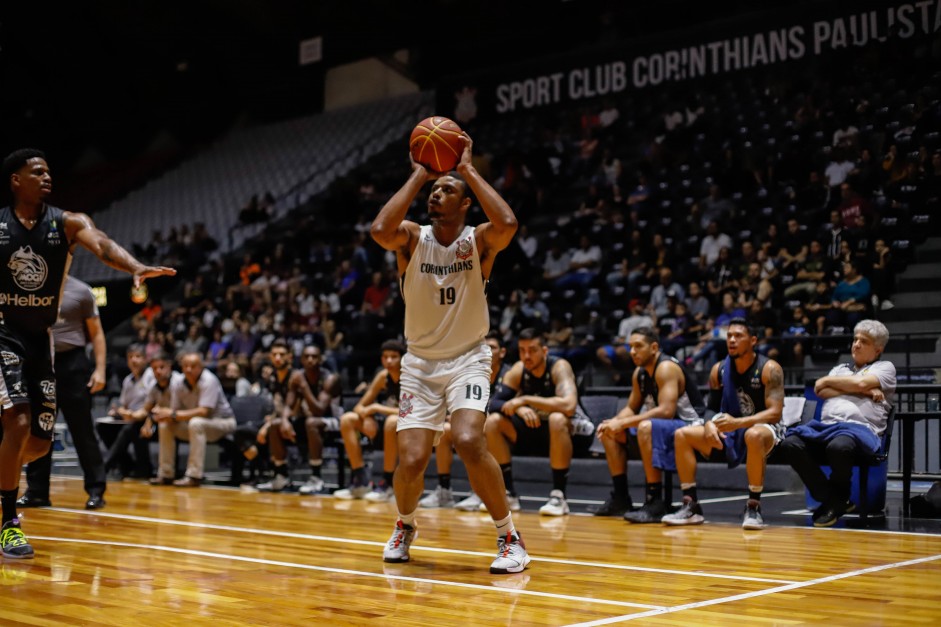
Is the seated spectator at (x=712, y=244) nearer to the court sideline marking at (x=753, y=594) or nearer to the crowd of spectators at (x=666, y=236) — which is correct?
the crowd of spectators at (x=666, y=236)

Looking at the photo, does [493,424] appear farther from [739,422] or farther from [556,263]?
[556,263]

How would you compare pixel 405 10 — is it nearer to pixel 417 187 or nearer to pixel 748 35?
pixel 748 35

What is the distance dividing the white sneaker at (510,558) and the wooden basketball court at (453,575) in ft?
0.23

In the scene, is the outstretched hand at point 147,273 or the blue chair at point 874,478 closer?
the outstretched hand at point 147,273

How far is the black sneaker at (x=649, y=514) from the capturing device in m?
7.26

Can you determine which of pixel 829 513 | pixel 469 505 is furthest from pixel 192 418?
pixel 829 513

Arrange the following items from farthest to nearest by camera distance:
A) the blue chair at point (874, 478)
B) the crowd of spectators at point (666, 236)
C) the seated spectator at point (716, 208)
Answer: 1. the seated spectator at point (716, 208)
2. the crowd of spectators at point (666, 236)
3. the blue chair at point (874, 478)

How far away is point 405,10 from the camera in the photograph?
21875 mm

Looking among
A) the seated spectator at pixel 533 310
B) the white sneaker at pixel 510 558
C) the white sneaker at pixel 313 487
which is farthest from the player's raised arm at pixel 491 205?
the seated spectator at pixel 533 310

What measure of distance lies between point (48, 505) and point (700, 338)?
675 cm

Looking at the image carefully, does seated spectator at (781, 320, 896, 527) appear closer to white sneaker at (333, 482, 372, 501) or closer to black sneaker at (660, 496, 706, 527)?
black sneaker at (660, 496, 706, 527)

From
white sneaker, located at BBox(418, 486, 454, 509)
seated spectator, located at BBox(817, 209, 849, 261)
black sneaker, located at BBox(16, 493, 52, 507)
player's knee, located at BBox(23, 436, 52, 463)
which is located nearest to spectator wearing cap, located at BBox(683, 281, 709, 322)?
seated spectator, located at BBox(817, 209, 849, 261)

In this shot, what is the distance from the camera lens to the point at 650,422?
7.47 m

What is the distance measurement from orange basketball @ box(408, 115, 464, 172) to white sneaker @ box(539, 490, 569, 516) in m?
3.59
